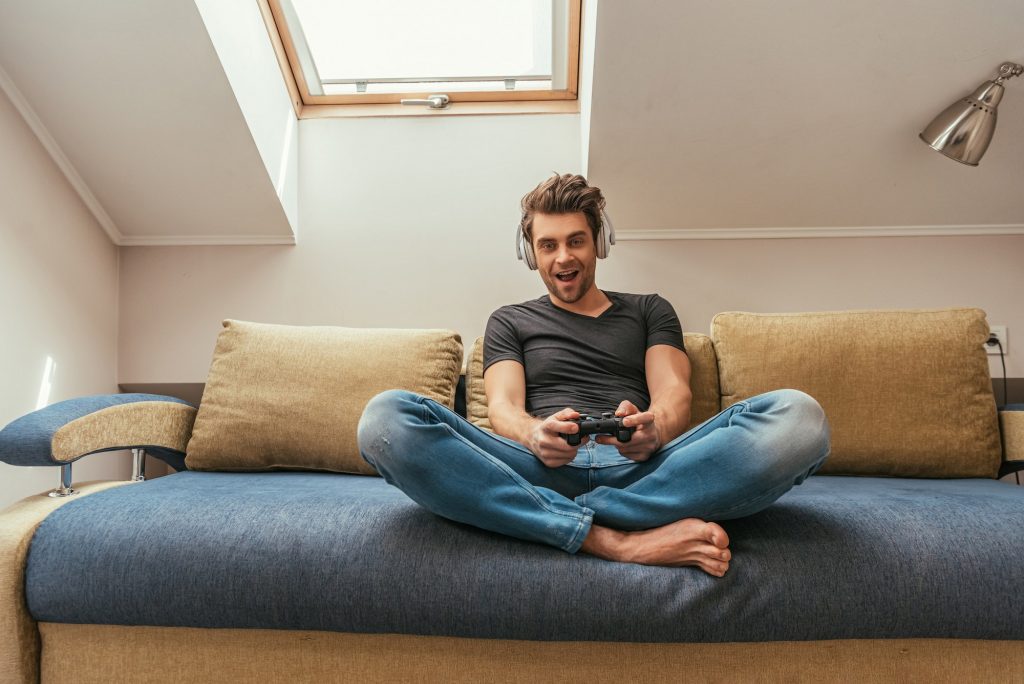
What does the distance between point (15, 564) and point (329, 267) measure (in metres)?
1.40

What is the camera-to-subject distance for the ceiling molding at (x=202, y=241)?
2.48 m

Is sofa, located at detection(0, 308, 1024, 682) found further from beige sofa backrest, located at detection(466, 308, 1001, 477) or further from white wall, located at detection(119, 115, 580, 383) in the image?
white wall, located at detection(119, 115, 580, 383)

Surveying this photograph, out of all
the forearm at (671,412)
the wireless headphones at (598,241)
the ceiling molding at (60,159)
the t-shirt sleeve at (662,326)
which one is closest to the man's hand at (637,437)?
the forearm at (671,412)

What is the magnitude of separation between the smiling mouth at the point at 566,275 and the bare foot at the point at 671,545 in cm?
71

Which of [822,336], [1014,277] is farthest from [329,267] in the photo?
[1014,277]

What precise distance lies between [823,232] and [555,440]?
161 centimetres

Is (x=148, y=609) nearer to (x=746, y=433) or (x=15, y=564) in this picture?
(x=15, y=564)

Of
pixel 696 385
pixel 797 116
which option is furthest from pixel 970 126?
pixel 696 385

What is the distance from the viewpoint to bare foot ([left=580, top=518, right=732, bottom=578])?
3.72ft

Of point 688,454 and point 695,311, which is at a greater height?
point 695,311

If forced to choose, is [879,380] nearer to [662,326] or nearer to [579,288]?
[662,326]

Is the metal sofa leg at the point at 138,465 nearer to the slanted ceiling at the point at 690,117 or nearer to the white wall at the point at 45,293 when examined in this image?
the white wall at the point at 45,293

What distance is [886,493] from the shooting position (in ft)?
4.76

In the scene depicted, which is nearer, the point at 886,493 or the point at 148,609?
the point at 148,609
